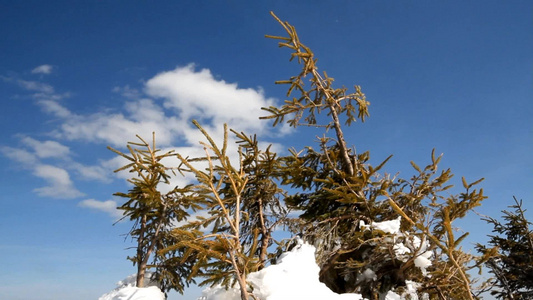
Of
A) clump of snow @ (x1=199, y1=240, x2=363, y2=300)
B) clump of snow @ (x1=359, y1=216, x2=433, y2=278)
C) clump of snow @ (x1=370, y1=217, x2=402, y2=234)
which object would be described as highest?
clump of snow @ (x1=370, y1=217, x2=402, y2=234)

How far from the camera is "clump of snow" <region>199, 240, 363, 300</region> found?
4852 millimetres

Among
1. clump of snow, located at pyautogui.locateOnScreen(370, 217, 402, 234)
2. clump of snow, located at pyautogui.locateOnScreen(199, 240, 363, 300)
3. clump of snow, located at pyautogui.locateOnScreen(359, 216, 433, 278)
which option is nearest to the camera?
clump of snow, located at pyautogui.locateOnScreen(199, 240, 363, 300)

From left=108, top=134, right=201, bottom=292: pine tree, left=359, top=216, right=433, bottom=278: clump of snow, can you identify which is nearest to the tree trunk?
left=108, top=134, right=201, bottom=292: pine tree

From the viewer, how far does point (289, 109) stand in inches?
408

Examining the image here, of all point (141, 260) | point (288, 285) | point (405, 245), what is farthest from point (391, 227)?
point (141, 260)

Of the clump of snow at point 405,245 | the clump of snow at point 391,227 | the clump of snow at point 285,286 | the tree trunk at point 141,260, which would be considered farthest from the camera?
the tree trunk at point 141,260

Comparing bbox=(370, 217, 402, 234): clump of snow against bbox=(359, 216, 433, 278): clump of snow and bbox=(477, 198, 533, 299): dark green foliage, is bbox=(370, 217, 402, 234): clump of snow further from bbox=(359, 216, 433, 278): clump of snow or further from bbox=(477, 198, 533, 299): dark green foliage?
bbox=(477, 198, 533, 299): dark green foliage

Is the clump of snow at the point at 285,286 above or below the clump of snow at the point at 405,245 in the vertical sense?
below

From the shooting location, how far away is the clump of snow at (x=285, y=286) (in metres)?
4.85

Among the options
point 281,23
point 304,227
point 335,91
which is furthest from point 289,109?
point 304,227

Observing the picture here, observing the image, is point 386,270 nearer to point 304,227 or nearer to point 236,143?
point 304,227

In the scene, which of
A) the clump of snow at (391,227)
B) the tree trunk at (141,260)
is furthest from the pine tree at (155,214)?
the clump of snow at (391,227)

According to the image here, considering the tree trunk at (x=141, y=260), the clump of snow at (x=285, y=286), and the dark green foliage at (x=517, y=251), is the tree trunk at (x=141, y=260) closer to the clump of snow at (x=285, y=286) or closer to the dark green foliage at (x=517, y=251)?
the clump of snow at (x=285, y=286)

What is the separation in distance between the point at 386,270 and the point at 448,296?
1.67 m
